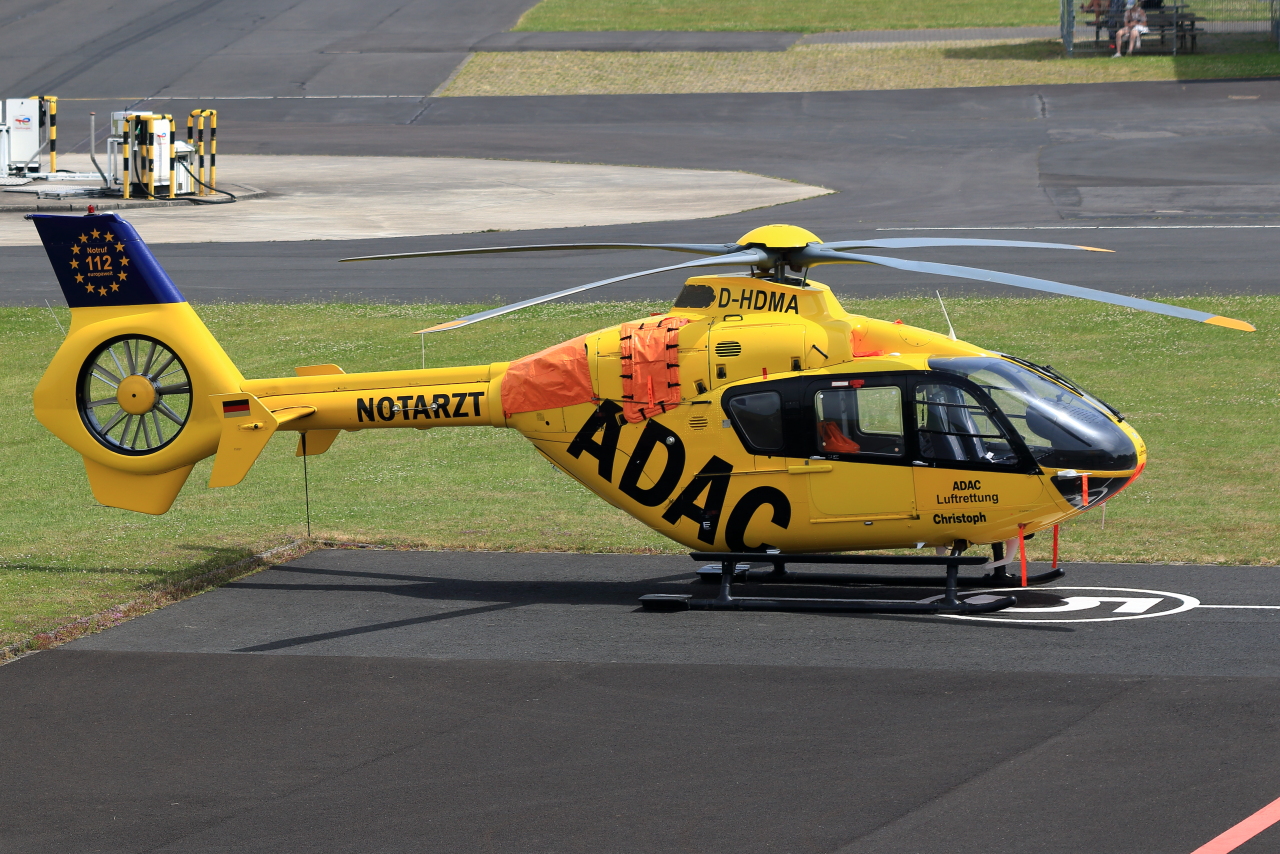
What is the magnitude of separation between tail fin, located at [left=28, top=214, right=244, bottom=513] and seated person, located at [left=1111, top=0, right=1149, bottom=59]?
46506 millimetres

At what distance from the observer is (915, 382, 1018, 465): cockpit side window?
12531 millimetres

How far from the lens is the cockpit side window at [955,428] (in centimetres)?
1253

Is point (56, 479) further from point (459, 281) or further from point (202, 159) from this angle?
point (202, 159)

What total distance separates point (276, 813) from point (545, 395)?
565 centimetres

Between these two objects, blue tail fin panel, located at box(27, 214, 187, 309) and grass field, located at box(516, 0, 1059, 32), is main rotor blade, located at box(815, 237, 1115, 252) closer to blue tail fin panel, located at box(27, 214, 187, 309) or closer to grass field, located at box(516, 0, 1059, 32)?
blue tail fin panel, located at box(27, 214, 187, 309)

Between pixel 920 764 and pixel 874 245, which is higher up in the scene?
pixel 874 245

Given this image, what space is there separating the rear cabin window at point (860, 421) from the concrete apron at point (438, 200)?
73.0ft

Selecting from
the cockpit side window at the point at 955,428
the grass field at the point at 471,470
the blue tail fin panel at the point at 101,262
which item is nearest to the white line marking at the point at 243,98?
the grass field at the point at 471,470

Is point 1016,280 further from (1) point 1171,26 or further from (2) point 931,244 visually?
(1) point 1171,26

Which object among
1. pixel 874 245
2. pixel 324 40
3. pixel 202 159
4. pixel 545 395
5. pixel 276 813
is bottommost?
pixel 276 813

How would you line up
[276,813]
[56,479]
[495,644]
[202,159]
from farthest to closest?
[202,159] → [56,479] → [495,644] → [276,813]

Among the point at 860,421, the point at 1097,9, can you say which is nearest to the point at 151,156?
the point at 860,421

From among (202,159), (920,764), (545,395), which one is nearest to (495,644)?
(545,395)

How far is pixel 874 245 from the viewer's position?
12.6 m
